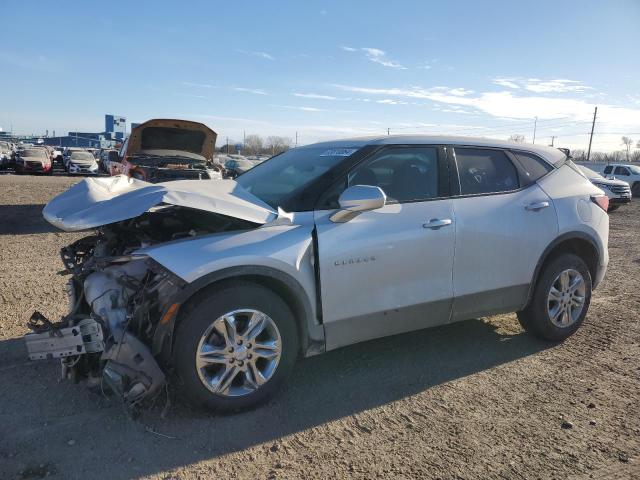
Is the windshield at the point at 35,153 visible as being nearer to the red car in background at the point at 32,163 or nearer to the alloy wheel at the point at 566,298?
the red car in background at the point at 32,163

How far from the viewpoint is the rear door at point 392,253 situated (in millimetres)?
3467

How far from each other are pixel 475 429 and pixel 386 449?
65 centimetres

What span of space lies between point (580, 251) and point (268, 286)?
3.22m

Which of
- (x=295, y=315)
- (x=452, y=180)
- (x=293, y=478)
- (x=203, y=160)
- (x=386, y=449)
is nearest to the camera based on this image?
(x=293, y=478)

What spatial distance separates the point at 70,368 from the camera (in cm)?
330

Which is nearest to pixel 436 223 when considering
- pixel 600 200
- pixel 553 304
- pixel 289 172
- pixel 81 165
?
pixel 289 172

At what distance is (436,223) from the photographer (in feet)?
12.6

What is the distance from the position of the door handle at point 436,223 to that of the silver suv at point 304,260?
2 cm

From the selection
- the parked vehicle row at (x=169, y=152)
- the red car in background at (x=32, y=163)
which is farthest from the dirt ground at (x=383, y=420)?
the red car in background at (x=32, y=163)

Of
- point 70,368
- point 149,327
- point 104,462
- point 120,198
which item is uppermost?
point 120,198

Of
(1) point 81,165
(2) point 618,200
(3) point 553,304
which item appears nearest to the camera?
(3) point 553,304

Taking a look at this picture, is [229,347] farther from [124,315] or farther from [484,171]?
[484,171]

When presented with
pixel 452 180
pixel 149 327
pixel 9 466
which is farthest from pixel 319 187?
pixel 9 466

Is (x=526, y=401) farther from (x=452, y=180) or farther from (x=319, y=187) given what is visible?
(x=319, y=187)
